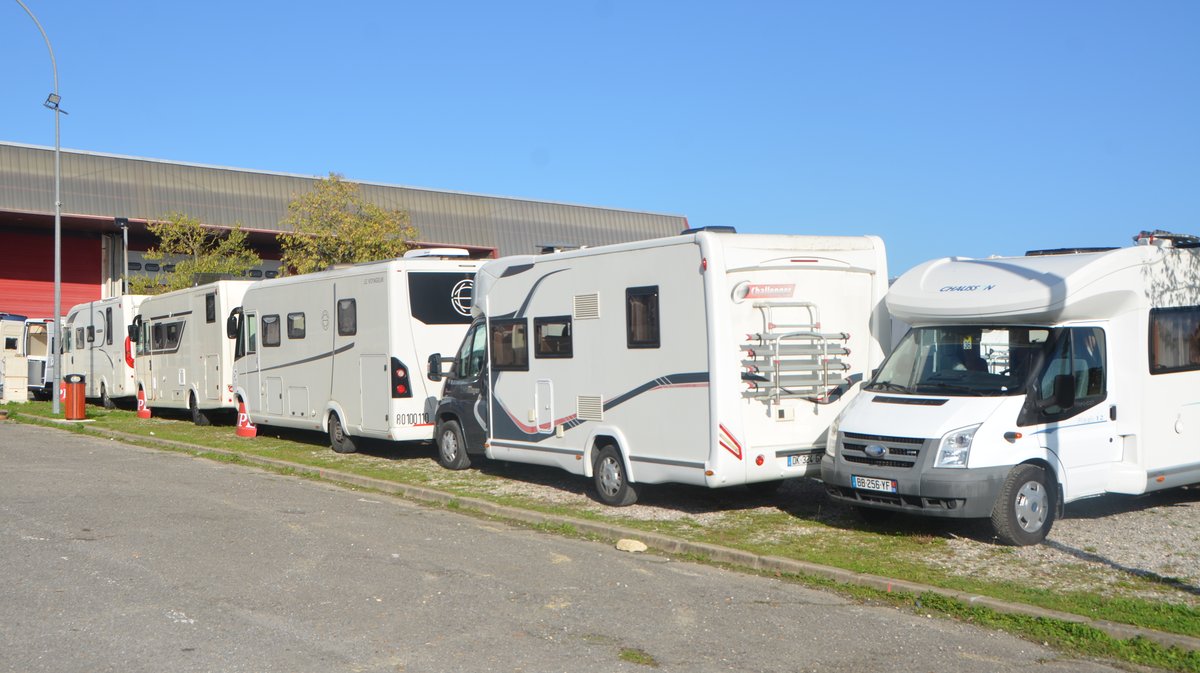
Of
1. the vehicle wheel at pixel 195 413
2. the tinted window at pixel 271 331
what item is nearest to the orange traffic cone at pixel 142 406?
the vehicle wheel at pixel 195 413

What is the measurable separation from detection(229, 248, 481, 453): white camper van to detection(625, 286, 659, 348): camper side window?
16.8 feet

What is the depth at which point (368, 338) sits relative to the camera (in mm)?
16531

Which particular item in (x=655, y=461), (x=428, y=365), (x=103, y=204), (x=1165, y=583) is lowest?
(x=1165, y=583)

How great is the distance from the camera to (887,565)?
887cm

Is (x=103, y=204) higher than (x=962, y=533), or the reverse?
(x=103, y=204)

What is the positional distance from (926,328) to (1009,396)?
131cm

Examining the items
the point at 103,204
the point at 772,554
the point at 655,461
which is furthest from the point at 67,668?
the point at 103,204

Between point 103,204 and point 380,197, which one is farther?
point 380,197

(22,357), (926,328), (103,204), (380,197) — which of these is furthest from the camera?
(380,197)

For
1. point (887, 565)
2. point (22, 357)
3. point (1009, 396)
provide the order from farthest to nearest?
point (22, 357), point (1009, 396), point (887, 565)

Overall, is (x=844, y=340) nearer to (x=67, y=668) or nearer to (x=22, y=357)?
(x=67, y=668)

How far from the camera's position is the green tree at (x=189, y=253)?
121ft

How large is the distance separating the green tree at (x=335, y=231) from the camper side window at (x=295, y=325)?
1276 cm

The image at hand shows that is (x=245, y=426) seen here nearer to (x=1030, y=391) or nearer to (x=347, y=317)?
(x=347, y=317)
